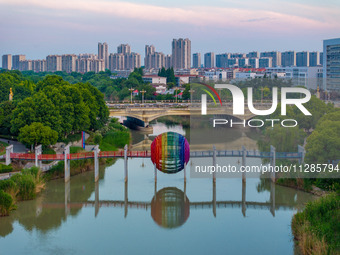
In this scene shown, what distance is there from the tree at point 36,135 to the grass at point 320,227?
793 inches

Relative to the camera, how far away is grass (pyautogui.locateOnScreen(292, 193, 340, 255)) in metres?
24.7

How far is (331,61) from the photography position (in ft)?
372

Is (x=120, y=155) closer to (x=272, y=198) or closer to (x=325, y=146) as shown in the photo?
(x=272, y=198)

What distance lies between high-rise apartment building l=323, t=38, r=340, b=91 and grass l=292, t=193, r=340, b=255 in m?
81.3

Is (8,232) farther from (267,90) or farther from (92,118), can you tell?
(267,90)

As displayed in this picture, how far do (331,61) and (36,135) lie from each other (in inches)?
3318

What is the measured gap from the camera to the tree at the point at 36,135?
41.4 meters

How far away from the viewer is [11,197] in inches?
1259

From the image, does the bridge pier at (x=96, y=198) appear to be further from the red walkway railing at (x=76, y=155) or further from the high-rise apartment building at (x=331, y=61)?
the high-rise apartment building at (x=331, y=61)

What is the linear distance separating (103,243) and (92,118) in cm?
2857

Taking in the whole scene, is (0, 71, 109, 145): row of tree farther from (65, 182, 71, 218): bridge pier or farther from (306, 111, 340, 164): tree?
(306, 111, 340, 164): tree

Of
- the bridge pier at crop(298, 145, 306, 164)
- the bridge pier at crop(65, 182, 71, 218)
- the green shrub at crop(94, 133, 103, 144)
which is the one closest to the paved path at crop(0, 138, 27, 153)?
the bridge pier at crop(65, 182, 71, 218)

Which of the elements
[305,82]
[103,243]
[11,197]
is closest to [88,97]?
[11,197]

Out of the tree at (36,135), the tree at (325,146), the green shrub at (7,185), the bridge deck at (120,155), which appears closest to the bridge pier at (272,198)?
the bridge deck at (120,155)
